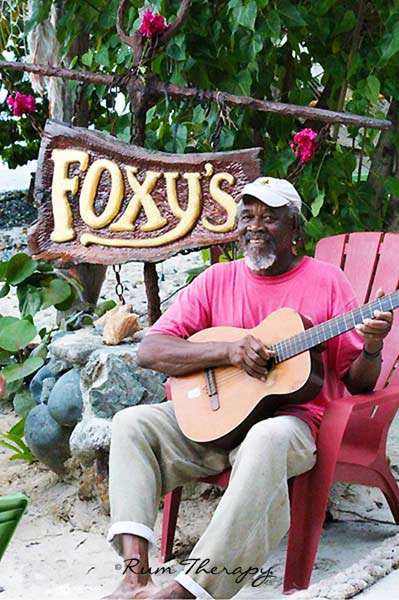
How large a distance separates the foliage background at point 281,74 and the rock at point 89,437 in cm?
118

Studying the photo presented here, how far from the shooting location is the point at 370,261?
147 inches

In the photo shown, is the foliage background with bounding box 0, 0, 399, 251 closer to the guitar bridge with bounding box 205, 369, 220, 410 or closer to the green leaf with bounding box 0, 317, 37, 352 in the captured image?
the green leaf with bounding box 0, 317, 37, 352

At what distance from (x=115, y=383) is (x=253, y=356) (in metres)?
0.85

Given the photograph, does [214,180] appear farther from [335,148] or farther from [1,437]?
[1,437]

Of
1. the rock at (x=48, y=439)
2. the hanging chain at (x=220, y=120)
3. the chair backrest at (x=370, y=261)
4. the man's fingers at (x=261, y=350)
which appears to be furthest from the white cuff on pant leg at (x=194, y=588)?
the hanging chain at (x=220, y=120)

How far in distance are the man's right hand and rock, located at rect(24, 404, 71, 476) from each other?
1.21m

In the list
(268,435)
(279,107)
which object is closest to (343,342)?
(268,435)

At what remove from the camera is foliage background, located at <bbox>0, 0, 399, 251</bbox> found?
164 inches

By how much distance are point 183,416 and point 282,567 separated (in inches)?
23.4

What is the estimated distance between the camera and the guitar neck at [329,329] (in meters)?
2.77

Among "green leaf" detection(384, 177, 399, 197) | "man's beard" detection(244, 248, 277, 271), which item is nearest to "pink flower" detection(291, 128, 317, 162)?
"green leaf" detection(384, 177, 399, 197)

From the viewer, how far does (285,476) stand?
110 inches

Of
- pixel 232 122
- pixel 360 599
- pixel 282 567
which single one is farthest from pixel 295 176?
pixel 360 599

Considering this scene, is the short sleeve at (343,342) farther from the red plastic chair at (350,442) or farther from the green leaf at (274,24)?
the green leaf at (274,24)
